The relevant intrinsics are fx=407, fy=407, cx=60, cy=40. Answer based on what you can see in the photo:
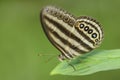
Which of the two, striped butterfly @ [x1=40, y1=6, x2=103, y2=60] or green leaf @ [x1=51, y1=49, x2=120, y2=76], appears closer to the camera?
green leaf @ [x1=51, y1=49, x2=120, y2=76]

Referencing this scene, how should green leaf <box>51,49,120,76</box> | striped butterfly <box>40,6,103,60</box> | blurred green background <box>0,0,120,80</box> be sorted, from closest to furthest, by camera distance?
green leaf <box>51,49,120,76</box> < striped butterfly <box>40,6,103,60</box> < blurred green background <box>0,0,120,80</box>

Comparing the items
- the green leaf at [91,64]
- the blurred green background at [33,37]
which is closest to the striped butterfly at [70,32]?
the green leaf at [91,64]

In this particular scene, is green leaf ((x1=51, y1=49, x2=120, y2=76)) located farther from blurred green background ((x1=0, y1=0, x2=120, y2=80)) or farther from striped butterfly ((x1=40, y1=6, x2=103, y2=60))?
blurred green background ((x1=0, y1=0, x2=120, y2=80))

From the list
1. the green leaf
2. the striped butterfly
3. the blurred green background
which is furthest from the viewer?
the blurred green background

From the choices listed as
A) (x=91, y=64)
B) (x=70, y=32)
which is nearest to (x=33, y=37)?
(x=70, y=32)

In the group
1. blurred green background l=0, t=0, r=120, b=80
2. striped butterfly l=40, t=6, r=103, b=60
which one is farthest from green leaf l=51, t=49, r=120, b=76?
blurred green background l=0, t=0, r=120, b=80

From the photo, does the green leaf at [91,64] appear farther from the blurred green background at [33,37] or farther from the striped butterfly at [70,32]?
the blurred green background at [33,37]
